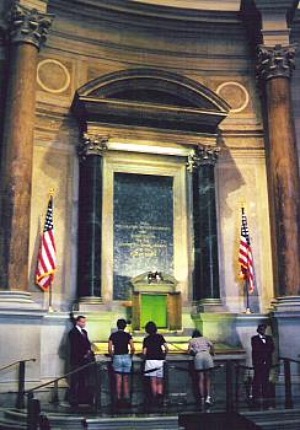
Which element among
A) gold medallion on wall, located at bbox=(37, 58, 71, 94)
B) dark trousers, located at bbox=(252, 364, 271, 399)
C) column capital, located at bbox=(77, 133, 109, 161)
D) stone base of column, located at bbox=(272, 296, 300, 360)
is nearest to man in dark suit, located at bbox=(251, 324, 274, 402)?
dark trousers, located at bbox=(252, 364, 271, 399)

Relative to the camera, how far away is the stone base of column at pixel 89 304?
13.2 metres

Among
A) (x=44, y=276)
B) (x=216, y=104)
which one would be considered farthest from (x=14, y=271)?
(x=216, y=104)

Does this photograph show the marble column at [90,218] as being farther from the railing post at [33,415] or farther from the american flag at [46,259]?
the railing post at [33,415]

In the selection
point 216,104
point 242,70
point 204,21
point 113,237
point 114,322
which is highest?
point 204,21

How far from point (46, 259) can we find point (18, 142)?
258 cm

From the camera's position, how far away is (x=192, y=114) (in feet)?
48.6

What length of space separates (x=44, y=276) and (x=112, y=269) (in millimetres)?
1808

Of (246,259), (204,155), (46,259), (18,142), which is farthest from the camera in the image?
(204,155)

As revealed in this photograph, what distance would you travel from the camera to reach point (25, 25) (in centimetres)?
1339

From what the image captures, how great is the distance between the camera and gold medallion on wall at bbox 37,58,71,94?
14.8 meters

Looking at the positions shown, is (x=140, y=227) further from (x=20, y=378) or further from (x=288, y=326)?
(x=20, y=378)

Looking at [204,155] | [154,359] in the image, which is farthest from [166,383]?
[204,155]

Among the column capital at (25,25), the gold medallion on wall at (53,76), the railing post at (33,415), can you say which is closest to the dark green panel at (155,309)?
the gold medallion on wall at (53,76)

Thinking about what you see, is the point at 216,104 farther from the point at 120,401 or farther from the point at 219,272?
the point at 120,401
